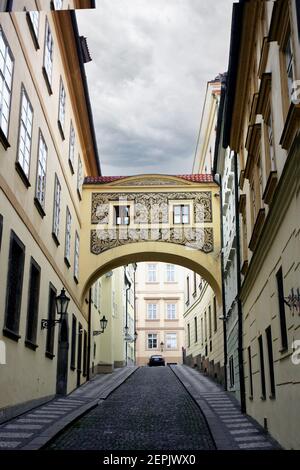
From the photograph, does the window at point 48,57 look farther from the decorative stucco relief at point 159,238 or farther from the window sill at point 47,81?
the decorative stucco relief at point 159,238

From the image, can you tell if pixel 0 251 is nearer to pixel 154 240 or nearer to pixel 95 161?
pixel 154 240

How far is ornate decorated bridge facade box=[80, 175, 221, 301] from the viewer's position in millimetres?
21844

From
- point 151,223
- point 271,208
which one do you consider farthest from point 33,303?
point 151,223

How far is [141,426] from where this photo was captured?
1151 centimetres

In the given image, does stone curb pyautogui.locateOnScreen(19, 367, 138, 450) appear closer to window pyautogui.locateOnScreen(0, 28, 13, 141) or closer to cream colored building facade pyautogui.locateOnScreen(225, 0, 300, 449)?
cream colored building facade pyautogui.locateOnScreen(225, 0, 300, 449)

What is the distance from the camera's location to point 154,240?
22.0 m

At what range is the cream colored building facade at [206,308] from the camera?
76.4 ft

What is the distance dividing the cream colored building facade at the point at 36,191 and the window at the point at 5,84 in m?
0.02

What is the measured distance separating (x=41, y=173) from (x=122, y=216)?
8.41 m

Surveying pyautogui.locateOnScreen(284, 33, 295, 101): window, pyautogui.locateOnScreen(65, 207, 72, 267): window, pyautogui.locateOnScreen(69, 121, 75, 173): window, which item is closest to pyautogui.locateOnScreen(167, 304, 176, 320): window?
pyautogui.locateOnScreen(69, 121, 75, 173): window

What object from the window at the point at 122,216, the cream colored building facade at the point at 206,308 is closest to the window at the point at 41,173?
the window at the point at 122,216
